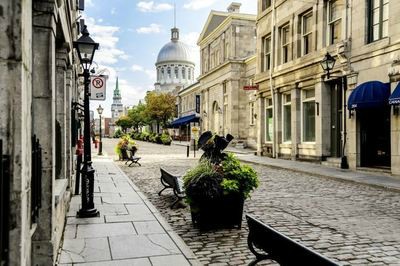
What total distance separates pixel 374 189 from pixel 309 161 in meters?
8.21

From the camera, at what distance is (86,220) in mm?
7410

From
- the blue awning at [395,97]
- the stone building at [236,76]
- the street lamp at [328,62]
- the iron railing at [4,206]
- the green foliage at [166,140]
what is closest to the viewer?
the iron railing at [4,206]

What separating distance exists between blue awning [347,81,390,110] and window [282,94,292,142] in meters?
7.70

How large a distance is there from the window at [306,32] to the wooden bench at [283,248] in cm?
1807

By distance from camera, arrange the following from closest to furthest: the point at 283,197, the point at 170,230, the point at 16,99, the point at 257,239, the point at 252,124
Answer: the point at 16,99
the point at 257,239
the point at 170,230
the point at 283,197
the point at 252,124

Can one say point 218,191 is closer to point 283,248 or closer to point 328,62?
point 283,248

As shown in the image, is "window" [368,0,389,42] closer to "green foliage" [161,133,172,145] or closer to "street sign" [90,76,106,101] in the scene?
"street sign" [90,76,106,101]

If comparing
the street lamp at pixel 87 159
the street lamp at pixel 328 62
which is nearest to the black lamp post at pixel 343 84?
the street lamp at pixel 328 62

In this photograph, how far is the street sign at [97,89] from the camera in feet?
51.2

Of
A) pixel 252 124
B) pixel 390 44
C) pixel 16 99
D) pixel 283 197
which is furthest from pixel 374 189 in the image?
pixel 252 124

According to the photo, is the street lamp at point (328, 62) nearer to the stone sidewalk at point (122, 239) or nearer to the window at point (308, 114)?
the window at point (308, 114)

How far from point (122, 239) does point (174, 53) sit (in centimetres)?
12353

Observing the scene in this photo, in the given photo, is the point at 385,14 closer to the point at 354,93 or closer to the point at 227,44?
the point at 354,93

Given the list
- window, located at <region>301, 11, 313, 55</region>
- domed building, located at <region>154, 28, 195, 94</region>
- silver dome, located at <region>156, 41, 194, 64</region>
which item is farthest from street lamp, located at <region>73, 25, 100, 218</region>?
silver dome, located at <region>156, 41, 194, 64</region>
